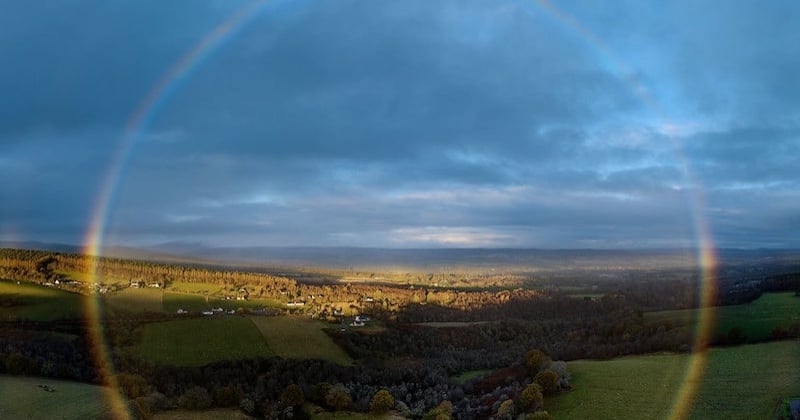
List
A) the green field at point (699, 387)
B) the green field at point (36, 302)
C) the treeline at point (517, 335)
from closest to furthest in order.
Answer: the green field at point (699, 387)
the treeline at point (517, 335)
the green field at point (36, 302)

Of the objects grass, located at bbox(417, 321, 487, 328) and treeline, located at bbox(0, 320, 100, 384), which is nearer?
treeline, located at bbox(0, 320, 100, 384)

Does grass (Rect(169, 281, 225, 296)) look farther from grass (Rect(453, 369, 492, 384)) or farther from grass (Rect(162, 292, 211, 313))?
grass (Rect(453, 369, 492, 384))

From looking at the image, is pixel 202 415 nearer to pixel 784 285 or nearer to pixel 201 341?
pixel 201 341

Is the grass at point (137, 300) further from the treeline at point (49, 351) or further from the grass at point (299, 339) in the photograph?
the grass at point (299, 339)

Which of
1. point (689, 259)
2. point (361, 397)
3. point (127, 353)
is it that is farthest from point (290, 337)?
point (689, 259)

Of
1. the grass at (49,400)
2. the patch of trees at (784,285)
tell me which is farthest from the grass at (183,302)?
the patch of trees at (784,285)

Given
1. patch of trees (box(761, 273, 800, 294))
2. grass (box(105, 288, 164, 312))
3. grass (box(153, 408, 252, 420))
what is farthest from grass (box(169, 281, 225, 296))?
patch of trees (box(761, 273, 800, 294))
